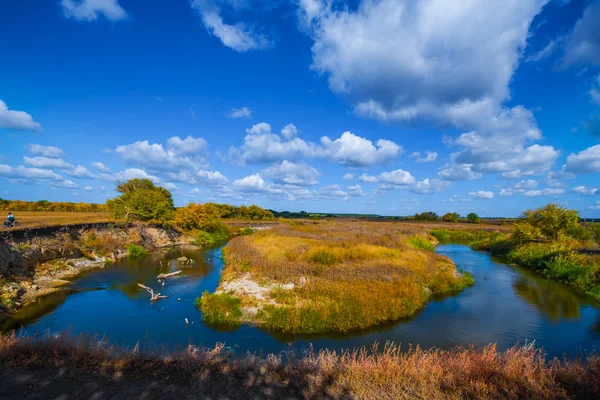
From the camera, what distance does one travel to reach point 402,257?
25875 millimetres

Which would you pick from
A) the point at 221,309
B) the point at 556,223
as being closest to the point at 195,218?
the point at 221,309

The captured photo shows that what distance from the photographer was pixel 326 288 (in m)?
17.2

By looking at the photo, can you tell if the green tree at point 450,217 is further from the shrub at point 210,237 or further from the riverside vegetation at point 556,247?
the shrub at point 210,237

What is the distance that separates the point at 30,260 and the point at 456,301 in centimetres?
3556

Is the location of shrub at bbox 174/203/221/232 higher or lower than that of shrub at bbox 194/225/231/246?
higher

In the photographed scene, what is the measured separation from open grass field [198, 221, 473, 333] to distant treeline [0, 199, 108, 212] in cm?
7043

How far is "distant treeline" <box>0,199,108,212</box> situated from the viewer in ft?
246

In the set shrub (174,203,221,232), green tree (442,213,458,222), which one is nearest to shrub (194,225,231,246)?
shrub (174,203,221,232)

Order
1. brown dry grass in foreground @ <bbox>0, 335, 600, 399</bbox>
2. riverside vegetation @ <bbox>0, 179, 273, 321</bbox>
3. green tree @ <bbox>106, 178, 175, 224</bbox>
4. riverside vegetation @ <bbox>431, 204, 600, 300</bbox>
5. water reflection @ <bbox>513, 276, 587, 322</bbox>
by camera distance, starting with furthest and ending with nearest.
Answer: green tree @ <bbox>106, 178, 175, 224</bbox> < riverside vegetation @ <bbox>431, 204, 600, 300</bbox> < riverside vegetation @ <bbox>0, 179, 273, 321</bbox> < water reflection @ <bbox>513, 276, 587, 322</bbox> < brown dry grass in foreground @ <bbox>0, 335, 600, 399</bbox>

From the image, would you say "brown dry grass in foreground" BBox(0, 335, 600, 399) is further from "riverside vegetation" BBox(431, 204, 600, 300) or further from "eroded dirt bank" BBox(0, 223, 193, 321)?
"riverside vegetation" BBox(431, 204, 600, 300)

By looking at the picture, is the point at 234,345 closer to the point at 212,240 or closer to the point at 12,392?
the point at 12,392

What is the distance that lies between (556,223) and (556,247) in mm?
6948

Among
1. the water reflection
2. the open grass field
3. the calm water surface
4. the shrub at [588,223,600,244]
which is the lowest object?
the calm water surface

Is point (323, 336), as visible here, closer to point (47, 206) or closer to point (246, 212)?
point (246, 212)
